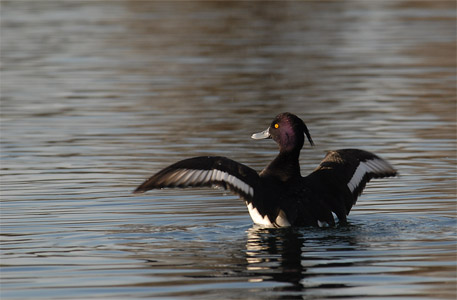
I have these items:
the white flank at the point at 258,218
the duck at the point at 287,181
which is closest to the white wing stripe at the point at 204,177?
the duck at the point at 287,181

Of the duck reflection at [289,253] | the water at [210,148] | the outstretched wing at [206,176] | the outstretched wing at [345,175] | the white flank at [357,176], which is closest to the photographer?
the duck reflection at [289,253]

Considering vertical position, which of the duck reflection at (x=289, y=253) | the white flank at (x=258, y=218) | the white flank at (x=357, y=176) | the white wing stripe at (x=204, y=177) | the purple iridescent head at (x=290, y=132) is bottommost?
the duck reflection at (x=289, y=253)

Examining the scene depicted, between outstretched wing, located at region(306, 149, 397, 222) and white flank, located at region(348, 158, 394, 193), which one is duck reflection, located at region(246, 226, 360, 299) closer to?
outstretched wing, located at region(306, 149, 397, 222)

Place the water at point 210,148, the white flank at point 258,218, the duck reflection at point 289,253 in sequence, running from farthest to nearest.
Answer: the white flank at point 258,218, the water at point 210,148, the duck reflection at point 289,253

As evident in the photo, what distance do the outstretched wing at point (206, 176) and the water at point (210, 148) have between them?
19.2 inches

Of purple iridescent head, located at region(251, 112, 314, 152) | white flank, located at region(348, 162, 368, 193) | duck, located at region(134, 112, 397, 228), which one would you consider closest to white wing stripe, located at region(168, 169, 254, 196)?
duck, located at region(134, 112, 397, 228)

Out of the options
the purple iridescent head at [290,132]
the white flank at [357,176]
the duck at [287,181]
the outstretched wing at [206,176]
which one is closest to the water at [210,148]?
the duck at [287,181]

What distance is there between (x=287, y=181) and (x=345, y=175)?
2.25ft

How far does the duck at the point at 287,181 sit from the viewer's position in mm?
8984

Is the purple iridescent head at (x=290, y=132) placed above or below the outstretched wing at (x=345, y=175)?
above

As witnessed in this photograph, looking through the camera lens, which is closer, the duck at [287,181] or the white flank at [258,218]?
the duck at [287,181]

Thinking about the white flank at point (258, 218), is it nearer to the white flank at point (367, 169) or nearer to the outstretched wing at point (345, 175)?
the outstretched wing at point (345, 175)

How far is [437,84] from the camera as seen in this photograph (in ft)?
68.1

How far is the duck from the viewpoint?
8.98m
